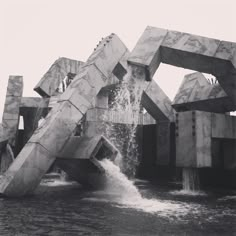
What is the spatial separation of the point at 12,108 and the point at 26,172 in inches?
394

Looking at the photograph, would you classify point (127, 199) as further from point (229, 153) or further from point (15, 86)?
point (15, 86)

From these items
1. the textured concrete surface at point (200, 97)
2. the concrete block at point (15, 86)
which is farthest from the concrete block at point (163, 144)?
the concrete block at point (15, 86)

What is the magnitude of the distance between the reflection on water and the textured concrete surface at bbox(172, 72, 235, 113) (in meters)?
4.97

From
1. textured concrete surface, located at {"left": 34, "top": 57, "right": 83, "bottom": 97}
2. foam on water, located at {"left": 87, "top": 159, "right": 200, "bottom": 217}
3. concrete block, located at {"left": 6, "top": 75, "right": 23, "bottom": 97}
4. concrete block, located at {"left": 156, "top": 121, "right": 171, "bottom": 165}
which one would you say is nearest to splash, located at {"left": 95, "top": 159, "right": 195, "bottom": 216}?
foam on water, located at {"left": 87, "top": 159, "right": 200, "bottom": 217}

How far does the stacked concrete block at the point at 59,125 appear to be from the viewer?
7.65 meters

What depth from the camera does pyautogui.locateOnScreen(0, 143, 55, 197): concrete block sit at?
7422 mm

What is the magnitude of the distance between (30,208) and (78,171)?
10.8 feet

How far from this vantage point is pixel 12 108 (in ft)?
55.1

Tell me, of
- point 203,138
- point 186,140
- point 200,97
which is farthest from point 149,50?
point 200,97

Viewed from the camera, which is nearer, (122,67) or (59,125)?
(59,125)

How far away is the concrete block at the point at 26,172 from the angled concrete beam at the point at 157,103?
7324mm

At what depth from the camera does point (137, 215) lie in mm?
5551

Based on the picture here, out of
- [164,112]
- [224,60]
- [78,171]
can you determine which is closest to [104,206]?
[78,171]

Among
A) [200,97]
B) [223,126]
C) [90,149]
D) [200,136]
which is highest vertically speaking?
[200,97]
